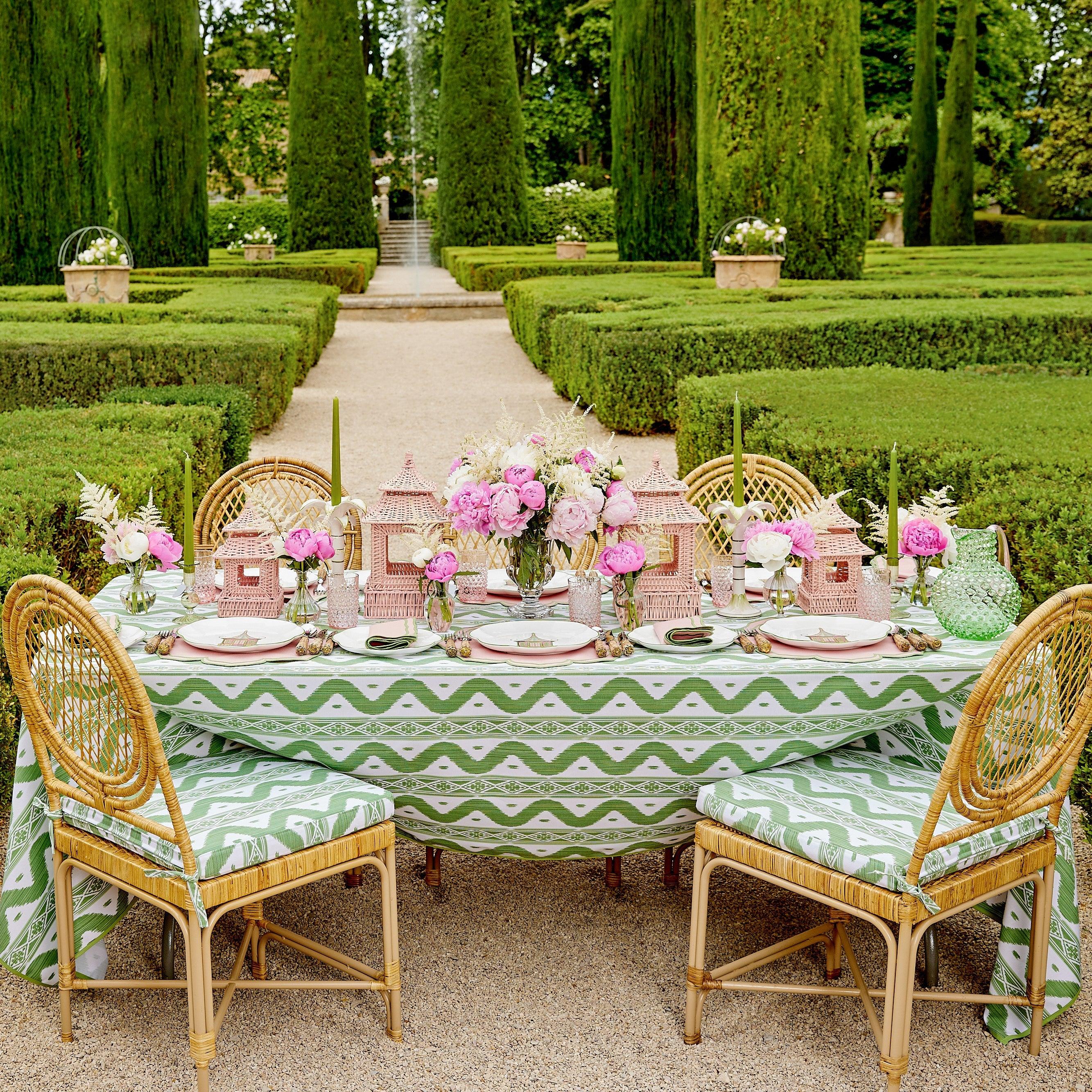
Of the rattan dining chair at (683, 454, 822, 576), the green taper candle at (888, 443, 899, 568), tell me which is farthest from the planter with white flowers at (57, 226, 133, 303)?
the green taper candle at (888, 443, 899, 568)

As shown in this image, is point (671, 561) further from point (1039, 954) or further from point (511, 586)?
point (1039, 954)

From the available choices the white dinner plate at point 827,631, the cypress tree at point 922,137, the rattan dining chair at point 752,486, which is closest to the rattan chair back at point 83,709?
the white dinner plate at point 827,631

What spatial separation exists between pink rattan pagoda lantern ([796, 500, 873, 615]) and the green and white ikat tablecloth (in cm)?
34

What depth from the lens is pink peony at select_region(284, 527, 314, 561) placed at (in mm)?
2756

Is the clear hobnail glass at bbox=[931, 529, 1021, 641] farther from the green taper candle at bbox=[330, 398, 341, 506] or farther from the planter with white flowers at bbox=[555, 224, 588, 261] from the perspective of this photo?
the planter with white flowers at bbox=[555, 224, 588, 261]

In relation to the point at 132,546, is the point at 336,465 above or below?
above

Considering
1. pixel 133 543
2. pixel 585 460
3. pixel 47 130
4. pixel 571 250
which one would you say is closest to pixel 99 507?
pixel 133 543

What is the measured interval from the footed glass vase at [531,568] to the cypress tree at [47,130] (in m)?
12.0

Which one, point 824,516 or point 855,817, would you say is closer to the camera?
point 855,817

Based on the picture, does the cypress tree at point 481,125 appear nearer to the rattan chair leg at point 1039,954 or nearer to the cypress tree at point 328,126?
the cypress tree at point 328,126

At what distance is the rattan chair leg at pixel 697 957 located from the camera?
96.0 inches

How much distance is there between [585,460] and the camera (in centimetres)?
269

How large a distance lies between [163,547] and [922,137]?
23462 millimetres

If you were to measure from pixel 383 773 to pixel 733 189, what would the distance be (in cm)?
935
